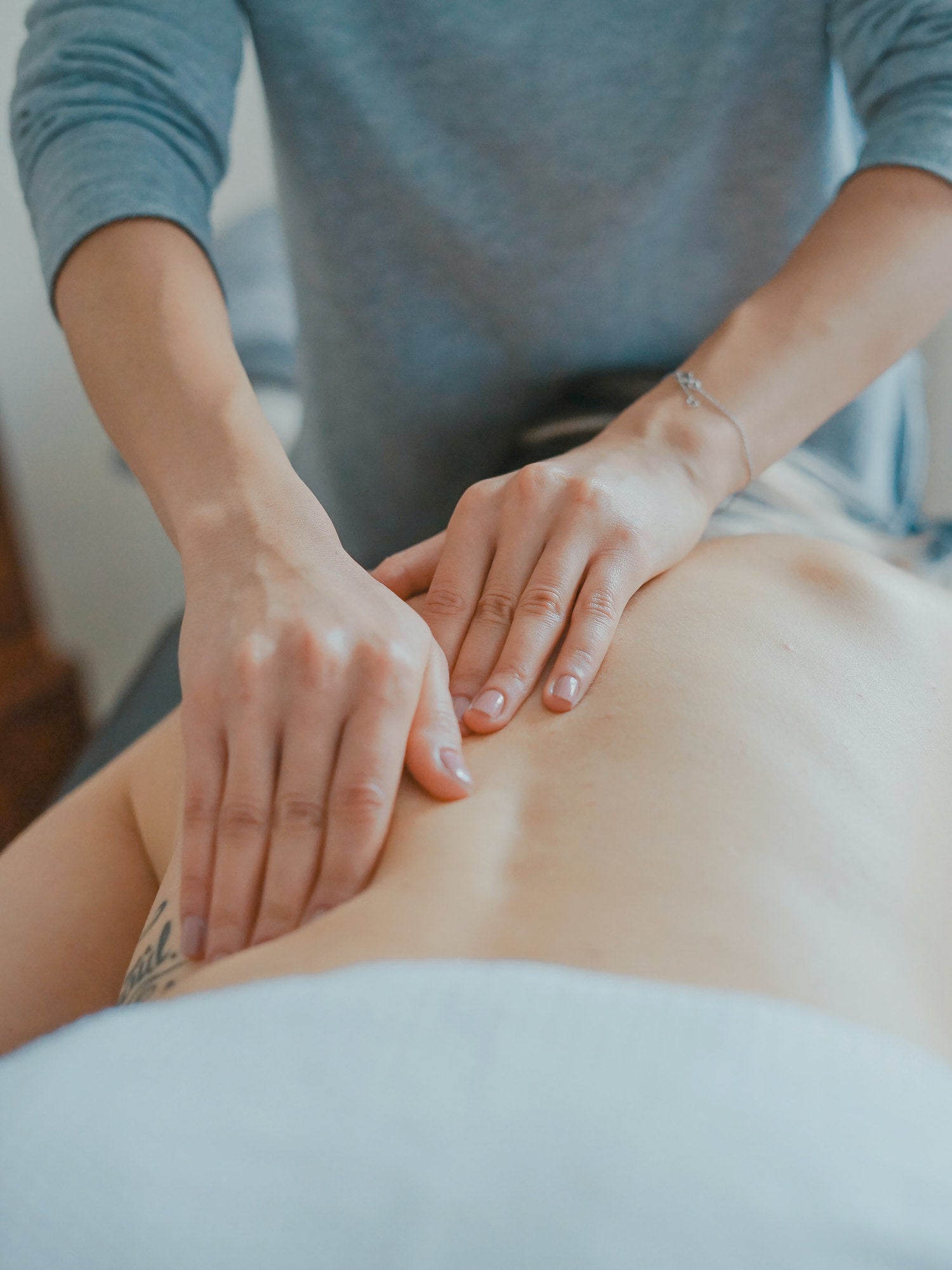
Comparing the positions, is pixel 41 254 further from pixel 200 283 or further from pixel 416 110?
pixel 416 110

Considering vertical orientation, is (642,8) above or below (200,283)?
above

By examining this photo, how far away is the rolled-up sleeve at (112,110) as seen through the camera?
95 cm

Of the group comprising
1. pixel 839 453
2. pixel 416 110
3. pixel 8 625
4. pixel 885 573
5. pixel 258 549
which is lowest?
pixel 8 625

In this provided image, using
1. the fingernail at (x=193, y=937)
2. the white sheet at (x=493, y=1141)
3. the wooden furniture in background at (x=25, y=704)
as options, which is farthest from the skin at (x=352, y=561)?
the wooden furniture in background at (x=25, y=704)

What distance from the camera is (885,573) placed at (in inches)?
33.1

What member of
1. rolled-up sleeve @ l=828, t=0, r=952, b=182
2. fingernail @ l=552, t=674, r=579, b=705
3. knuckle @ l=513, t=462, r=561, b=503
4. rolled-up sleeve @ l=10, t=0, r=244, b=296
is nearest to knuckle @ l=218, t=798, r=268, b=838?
fingernail @ l=552, t=674, r=579, b=705

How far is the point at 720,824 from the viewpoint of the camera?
58cm

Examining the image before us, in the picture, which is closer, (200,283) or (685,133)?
(200,283)

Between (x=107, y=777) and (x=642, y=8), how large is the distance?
939mm

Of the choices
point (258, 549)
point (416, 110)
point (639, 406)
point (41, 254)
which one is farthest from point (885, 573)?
point (41, 254)

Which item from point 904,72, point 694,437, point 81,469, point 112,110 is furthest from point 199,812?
point 81,469

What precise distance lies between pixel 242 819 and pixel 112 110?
71cm

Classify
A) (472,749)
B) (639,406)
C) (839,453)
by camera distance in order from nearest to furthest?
(472,749) → (639,406) → (839,453)

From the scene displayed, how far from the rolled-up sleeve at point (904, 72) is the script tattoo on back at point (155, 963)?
3.03 ft
